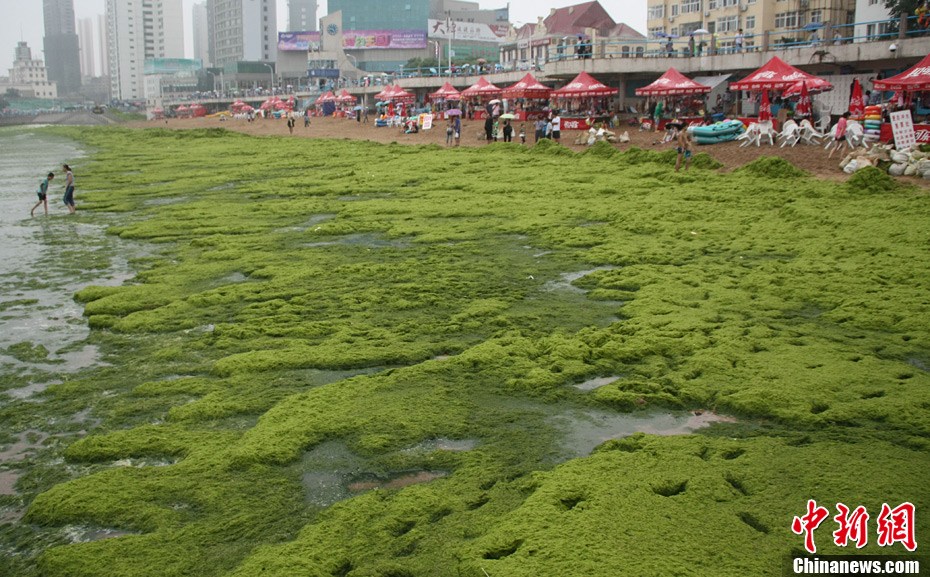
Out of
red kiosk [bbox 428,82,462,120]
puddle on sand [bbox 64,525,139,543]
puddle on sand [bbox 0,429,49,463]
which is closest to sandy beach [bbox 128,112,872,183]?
red kiosk [bbox 428,82,462,120]

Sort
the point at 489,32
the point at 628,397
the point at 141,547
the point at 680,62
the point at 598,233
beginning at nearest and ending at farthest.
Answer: the point at 141,547 < the point at 628,397 < the point at 598,233 < the point at 680,62 < the point at 489,32

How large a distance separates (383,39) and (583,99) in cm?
9233

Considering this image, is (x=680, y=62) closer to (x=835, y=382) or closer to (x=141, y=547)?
(x=835, y=382)

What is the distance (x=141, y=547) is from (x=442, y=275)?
30.2ft

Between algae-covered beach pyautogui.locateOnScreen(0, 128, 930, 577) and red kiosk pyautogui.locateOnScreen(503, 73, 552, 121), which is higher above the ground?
red kiosk pyautogui.locateOnScreen(503, 73, 552, 121)

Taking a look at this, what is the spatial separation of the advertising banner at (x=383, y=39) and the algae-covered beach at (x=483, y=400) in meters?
121

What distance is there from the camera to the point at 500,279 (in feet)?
49.1

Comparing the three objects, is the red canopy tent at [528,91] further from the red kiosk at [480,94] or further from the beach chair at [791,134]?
the beach chair at [791,134]

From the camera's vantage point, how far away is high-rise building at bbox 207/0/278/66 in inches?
6683

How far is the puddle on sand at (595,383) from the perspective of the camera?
391 inches

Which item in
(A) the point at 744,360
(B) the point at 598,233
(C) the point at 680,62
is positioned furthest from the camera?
(C) the point at 680,62

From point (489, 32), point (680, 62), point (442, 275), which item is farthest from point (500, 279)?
point (489, 32)

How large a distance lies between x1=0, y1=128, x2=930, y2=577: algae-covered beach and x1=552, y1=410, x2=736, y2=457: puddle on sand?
4 centimetres

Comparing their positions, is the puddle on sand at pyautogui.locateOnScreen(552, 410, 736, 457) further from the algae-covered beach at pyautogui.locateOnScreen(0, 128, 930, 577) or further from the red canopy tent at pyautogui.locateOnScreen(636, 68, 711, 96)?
the red canopy tent at pyautogui.locateOnScreen(636, 68, 711, 96)
